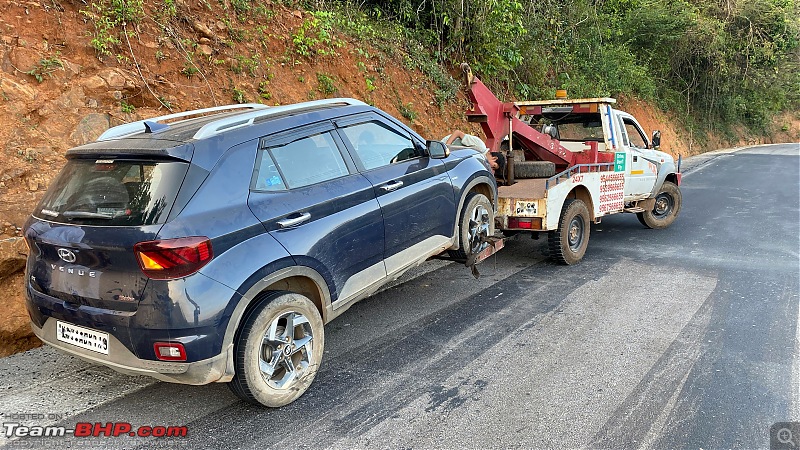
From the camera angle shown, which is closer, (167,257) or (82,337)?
(167,257)

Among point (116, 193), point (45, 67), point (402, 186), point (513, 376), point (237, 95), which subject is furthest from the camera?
point (237, 95)

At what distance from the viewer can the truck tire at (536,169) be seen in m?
7.48

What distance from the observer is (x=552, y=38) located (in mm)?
17781

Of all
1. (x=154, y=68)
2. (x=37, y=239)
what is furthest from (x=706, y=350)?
(x=154, y=68)

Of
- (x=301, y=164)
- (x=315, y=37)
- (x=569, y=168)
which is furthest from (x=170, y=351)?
(x=315, y=37)

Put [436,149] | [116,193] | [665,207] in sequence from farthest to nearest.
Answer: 1. [665,207]
2. [436,149]
3. [116,193]

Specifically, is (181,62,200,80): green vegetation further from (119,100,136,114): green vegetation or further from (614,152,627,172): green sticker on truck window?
(614,152,627,172): green sticker on truck window

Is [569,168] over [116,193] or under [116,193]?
Answer: under

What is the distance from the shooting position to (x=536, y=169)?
24.5ft

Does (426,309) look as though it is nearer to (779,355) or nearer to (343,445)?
(343,445)

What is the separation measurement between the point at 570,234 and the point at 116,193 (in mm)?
5424

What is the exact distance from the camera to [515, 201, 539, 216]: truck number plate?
650cm

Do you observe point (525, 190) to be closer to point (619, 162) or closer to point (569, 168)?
point (569, 168)

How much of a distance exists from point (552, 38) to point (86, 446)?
1756 centimetres
